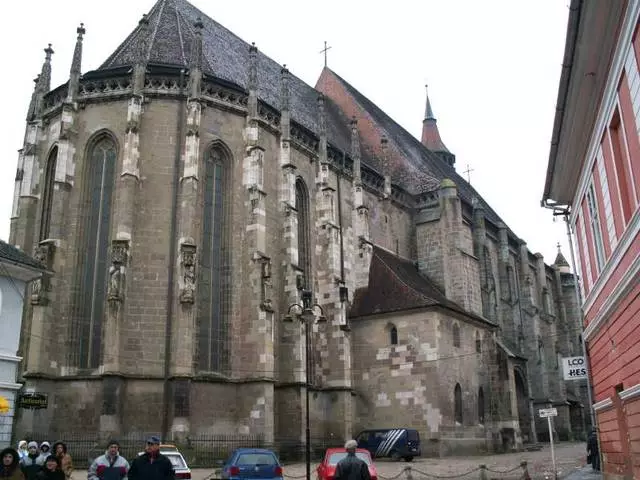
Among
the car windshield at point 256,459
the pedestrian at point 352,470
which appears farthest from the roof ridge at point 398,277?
the pedestrian at point 352,470

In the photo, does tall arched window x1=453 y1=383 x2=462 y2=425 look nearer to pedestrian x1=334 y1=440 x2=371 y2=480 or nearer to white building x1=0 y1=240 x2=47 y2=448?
white building x1=0 y1=240 x2=47 y2=448

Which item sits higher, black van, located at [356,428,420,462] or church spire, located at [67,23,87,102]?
church spire, located at [67,23,87,102]

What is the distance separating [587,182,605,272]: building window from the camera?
1399 cm

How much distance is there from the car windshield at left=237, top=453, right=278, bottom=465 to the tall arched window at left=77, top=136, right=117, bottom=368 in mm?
11165

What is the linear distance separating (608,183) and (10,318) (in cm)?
1424

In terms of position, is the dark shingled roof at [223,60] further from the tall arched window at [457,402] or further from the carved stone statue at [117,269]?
the tall arched window at [457,402]

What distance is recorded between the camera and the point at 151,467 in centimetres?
853

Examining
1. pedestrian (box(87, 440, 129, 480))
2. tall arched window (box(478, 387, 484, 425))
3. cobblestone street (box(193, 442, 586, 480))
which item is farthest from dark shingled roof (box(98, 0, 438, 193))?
pedestrian (box(87, 440, 129, 480))

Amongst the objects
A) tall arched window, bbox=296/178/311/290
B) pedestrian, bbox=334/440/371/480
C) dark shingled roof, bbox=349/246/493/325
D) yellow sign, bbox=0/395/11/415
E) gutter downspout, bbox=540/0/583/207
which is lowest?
pedestrian, bbox=334/440/371/480

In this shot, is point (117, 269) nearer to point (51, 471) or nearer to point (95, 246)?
point (95, 246)

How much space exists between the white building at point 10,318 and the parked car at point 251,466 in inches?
219

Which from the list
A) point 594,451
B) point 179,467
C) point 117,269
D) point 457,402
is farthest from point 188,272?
point 594,451

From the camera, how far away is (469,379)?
34688mm

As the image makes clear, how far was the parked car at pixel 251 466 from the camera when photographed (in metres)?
16.1
